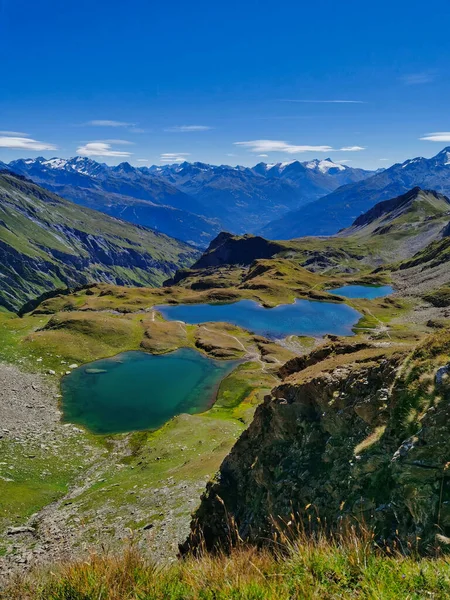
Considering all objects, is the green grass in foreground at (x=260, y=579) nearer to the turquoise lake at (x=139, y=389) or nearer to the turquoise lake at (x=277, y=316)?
the turquoise lake at (x=139, y=389)

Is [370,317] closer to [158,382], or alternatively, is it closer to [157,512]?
[158,382]

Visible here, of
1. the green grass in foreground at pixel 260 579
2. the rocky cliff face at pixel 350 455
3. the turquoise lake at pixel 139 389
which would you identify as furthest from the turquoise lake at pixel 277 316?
the green grass in foreground at pixel 260 579

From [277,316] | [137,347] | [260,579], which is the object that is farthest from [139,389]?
[277,316]

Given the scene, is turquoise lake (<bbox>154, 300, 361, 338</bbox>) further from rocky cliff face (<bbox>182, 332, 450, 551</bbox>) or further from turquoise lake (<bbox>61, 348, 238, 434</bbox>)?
rocky cliff face (<bbox>182, 332, 450, 551</bbox>)

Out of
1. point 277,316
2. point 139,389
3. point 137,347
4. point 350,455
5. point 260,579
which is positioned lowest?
point 139,389

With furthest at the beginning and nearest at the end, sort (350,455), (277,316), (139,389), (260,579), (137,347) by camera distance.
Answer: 1. (277,316)
2. (137,347)
3. (139,389)
4. (350,455)
5. (260,579)

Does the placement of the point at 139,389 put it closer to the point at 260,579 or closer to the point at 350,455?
the point at 350,455
